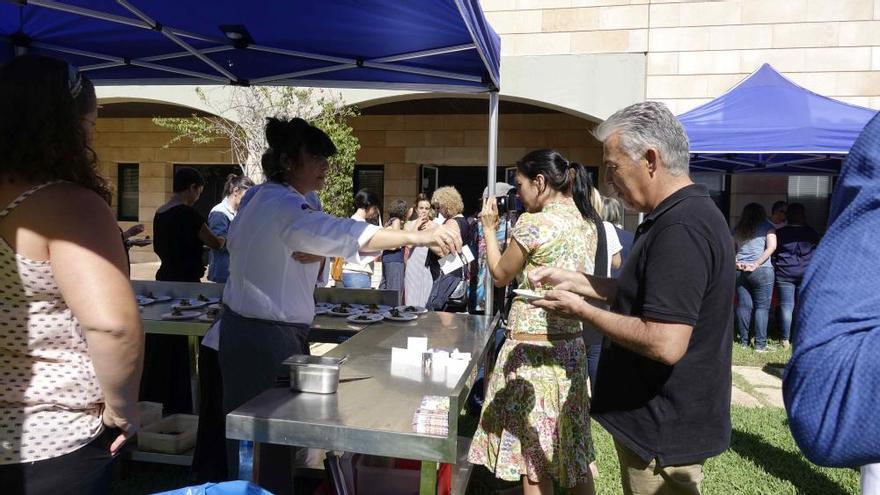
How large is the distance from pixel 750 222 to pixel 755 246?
337 mm

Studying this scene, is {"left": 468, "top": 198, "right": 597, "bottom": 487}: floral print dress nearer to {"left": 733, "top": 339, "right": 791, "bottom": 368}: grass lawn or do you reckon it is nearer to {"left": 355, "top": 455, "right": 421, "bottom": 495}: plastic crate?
{"left": 355, "top": 455, "right": 421, "bottom": 495}: plastic crate

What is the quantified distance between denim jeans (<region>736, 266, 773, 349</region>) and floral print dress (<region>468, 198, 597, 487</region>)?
5.50 meters

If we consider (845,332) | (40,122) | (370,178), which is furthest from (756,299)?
(370,178)

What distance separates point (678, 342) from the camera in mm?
1679

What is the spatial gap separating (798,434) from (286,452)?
201 cm

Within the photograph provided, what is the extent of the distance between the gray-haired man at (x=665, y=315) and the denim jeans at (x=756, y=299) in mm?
6139

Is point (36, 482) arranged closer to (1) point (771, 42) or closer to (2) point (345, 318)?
(2) point (345, 318)

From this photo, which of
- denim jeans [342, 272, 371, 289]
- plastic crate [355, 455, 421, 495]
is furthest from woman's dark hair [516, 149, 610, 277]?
denim jeans [342, 272, 371, 289]

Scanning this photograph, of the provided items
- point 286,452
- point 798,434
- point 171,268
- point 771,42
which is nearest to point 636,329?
point 798,434

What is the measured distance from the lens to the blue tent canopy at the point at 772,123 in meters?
6.30

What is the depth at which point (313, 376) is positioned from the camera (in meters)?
2.21

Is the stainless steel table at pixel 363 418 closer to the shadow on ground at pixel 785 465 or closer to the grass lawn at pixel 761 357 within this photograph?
the shadow on ground at pixel 785 465

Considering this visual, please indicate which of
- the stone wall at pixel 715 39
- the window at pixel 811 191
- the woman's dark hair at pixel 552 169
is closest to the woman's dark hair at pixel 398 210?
the stone wall at pixel 715 39

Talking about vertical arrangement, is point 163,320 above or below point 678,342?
below
